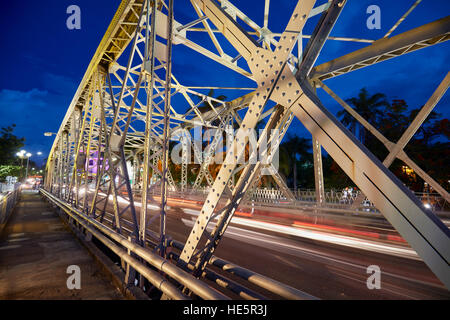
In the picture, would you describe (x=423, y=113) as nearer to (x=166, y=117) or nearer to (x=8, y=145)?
(x=166, y=117)

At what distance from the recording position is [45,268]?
5.43 metres

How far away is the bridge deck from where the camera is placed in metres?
4.18

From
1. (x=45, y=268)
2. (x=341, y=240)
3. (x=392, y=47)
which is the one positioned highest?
(x=392, y=47)

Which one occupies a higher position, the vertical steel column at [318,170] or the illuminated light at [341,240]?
the vertical steel column at [318,170]

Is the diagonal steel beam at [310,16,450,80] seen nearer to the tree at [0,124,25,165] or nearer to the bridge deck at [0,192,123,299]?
the bridge deck at [0,192,123,299]

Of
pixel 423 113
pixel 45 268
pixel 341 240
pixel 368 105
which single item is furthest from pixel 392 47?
pixel 368 105

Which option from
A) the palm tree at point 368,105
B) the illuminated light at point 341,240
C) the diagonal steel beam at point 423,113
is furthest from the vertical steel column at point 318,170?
the palm tree at point 368,105

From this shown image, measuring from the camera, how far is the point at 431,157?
20891 mm

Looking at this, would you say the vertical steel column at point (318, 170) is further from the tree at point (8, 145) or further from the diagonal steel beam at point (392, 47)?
the tree at point (8, 145)

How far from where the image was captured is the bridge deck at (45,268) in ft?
13.7

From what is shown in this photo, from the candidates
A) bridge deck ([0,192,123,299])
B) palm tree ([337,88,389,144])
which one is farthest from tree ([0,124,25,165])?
palm tree ([337,88,389,144])

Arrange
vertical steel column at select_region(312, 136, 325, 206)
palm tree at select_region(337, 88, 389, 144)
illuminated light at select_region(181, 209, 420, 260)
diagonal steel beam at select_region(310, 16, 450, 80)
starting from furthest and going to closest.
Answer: palm tree at select_region(337, 88, 389, 144)
vertical steel column at select_region(312, 136, 325, 206)
illuminated light at select_region(181, 209, 420, 260)
diagonal steel beam at select_region(310, 16, 450, 80)
